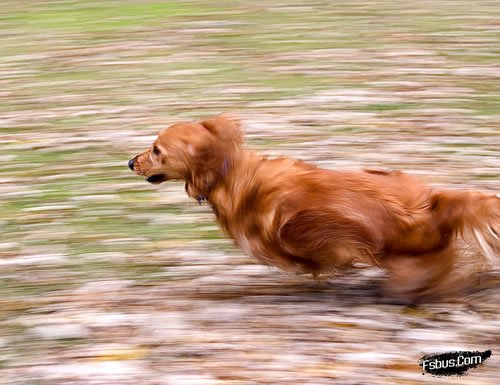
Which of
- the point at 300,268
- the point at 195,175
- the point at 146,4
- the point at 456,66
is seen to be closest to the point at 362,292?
the point at 300,268

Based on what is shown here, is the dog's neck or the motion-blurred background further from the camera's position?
the dog's neck

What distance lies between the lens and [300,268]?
5727mm

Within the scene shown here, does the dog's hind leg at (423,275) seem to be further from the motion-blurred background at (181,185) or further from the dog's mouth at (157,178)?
the dog's mouth at (157,178)

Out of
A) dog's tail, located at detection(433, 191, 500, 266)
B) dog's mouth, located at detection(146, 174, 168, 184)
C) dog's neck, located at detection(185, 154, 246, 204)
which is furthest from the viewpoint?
dog's mouth, located at detection(146, 174, 168, 184)

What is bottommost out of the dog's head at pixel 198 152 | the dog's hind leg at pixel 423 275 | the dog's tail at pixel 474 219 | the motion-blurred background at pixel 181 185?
the motion-blurred background at pixel 181 185

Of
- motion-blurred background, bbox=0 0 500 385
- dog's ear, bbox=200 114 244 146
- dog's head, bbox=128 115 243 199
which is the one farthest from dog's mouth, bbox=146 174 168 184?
motion-blurred background, bbox=0 0 500 385

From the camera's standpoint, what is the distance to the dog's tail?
5523mm

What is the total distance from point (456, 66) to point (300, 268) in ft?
21.5

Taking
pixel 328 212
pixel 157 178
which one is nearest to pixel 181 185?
pixel 157 178

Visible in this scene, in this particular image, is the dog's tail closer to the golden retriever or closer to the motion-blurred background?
the golden retriever

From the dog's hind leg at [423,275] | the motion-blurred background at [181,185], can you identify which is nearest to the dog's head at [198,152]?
the motion-blurred background at [181,185]

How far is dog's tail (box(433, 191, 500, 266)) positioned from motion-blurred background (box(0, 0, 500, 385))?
39 centimetres

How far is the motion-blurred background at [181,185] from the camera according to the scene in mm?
5367

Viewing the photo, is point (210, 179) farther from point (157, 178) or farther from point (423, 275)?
point (423, 275)
